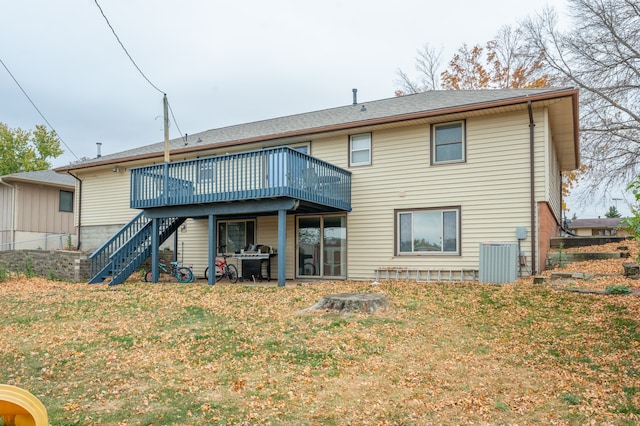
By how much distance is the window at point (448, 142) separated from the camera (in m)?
12.0

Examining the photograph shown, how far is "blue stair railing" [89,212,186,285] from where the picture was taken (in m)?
13.1

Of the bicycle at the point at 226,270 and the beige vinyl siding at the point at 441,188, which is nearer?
the beige vinyl siding at the point at 441,188

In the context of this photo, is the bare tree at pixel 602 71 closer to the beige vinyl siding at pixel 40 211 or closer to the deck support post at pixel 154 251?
the deck support post at pixel 154 251

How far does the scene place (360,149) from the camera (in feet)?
44.1

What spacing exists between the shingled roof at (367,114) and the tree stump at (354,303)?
610cm

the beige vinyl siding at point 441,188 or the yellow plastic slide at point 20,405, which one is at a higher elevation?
the beige vinyl siding at point 441,188

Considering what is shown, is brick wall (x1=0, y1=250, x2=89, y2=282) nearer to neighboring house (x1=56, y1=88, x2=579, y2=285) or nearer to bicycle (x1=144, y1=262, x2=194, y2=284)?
neighboring house (x1=56, y1=88, x2=579, y2=285)

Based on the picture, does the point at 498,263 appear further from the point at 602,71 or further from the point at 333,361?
the point at 602,71

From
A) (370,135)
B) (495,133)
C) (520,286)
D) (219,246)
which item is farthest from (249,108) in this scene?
(520,286)

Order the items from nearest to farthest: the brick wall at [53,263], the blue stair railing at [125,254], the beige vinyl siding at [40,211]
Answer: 1. the blue stair railing at [125,254]
2. the brick wall at [53,263]
3. the beige vinyl siding at [40,211]

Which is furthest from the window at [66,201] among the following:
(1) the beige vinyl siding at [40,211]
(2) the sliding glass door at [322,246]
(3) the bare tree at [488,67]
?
(3) the bare tree at [488,67]

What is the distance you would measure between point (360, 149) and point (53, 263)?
10851 mm

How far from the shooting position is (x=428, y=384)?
4516 mm

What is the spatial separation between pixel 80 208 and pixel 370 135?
1322 centimetres
